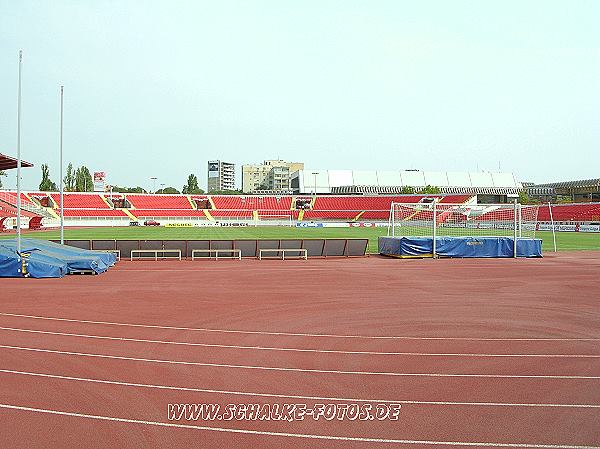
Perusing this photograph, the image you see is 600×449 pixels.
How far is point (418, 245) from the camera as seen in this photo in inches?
1209

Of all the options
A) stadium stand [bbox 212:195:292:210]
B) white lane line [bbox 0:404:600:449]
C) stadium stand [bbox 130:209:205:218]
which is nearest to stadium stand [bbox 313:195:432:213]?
stadium stand [bbox 212:195:292:210]

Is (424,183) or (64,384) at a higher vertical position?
(424,183)

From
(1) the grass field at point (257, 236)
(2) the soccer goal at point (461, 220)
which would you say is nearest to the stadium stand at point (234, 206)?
(1) the grass field at point (257, 236)

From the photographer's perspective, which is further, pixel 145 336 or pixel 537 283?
pixel 537 283

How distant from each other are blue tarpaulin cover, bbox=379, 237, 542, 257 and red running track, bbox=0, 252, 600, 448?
528 inches

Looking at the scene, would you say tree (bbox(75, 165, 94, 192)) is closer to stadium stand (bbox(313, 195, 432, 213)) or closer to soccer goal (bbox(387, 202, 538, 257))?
stadium stand (bbox(313, 195, 432, 213))

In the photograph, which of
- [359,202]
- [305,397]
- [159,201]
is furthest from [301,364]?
A: [359,202]

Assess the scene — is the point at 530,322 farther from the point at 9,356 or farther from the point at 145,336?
the point at 9,356

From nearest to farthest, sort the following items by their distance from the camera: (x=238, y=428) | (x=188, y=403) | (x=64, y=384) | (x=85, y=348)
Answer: (x=238, y=428), (x=188, y=403), (x=64, y=384), (x=85, y=348)

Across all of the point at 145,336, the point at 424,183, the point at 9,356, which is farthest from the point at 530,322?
the point at 424,183

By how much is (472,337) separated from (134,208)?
94932 millimetres

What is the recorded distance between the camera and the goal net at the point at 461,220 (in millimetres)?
35628

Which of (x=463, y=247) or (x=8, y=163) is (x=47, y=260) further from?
(x=463, y=247)

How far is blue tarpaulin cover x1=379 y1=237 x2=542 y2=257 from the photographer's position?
30672 millimetres
